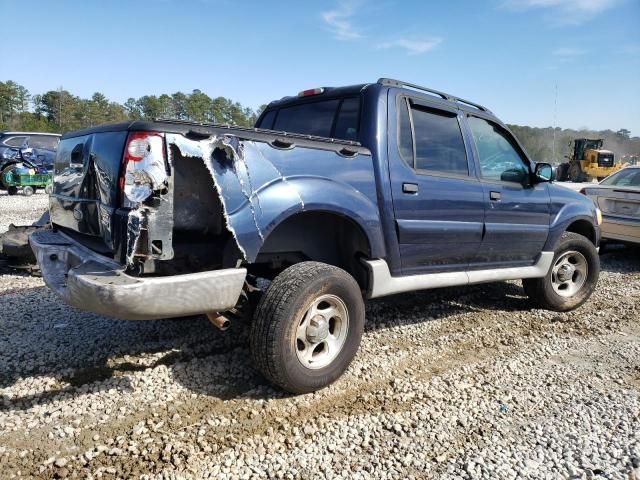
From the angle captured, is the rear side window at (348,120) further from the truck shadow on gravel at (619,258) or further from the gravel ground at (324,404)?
the truck shadow on gravel at (619,258)

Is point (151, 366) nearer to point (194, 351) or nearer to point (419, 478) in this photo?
point (194, 351)

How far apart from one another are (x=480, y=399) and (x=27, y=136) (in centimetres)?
1548

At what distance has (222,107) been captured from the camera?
63.9 m

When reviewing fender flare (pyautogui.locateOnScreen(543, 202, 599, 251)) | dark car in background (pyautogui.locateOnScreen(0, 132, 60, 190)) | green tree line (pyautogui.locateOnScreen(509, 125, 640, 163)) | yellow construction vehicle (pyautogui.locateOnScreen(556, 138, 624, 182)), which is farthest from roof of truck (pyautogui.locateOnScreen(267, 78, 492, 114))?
green tree line (pyautogui.locateOnScreen(509, 125, 640, 163))

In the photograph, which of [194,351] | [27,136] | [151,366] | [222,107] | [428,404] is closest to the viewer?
[428,404]

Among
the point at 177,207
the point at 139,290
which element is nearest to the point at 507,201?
the point at 177,207

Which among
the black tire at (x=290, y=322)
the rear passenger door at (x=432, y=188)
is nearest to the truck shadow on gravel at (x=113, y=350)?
the black tire at (x=290, y=322)

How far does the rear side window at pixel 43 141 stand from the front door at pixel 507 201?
1387 cm

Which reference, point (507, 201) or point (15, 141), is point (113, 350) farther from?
point (15, 141)

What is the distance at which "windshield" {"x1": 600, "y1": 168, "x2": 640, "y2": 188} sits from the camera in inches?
321

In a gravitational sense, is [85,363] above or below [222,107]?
below

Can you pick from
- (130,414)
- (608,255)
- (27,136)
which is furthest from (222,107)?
(130,414)

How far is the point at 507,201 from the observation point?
174 inches

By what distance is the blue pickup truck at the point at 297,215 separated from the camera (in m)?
→ 2.53
